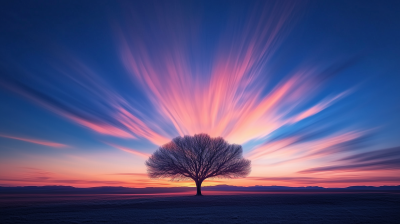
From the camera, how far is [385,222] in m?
16.1

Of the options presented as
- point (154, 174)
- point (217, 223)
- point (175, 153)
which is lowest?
point (217, 223)

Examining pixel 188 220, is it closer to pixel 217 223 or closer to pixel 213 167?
pixel 217 223

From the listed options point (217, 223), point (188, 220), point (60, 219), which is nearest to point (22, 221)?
point (60, 219)

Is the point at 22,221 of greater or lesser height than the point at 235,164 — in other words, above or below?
below

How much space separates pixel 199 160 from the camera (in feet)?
138

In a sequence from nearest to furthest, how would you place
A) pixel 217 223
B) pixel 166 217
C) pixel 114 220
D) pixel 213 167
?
pixel 217 223, pixel 114 220, pixel 166 217, pixel 213 167

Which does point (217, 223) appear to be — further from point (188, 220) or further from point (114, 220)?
point (114, 220)

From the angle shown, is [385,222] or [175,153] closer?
[385,222]

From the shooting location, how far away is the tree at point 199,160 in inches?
1656

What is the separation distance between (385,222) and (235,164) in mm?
27161

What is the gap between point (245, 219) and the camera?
1706 centimetres

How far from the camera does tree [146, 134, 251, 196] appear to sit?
4206cm

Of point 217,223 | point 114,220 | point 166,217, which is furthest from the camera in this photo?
point 166,217

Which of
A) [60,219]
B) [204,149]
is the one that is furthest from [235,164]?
[60,219]
